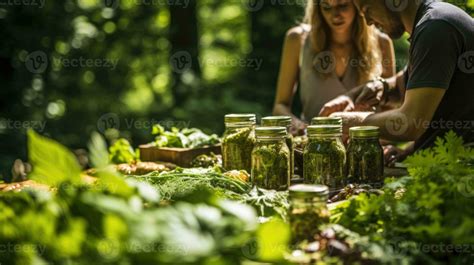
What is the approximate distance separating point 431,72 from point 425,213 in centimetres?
109

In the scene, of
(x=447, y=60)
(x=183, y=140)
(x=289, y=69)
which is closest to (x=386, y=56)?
(x=289, y=69)

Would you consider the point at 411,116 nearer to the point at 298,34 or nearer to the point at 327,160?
the point at 327,160

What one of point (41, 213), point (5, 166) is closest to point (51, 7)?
point (5, 166)

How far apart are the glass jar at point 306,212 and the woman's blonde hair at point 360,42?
2.20m

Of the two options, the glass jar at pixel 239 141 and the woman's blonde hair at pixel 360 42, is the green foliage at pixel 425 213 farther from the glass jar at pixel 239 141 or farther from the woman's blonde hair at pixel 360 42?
the woman's blonde hair at pixel 360 42

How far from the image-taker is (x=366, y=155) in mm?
2197

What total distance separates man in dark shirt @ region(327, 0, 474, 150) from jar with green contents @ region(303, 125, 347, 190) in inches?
18.0

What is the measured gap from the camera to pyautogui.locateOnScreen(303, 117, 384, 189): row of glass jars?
2123 mm

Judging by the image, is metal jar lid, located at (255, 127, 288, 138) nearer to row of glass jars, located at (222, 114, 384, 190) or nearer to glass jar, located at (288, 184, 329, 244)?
row of glass jars, located at (222, 114, 384, 190)

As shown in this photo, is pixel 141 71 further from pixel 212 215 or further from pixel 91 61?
pixel 212 215

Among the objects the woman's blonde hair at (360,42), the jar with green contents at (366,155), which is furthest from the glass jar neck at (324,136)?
the woman's blonde hair at (360,42)

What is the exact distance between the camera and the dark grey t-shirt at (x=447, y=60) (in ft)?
7.86

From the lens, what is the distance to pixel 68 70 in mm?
6938

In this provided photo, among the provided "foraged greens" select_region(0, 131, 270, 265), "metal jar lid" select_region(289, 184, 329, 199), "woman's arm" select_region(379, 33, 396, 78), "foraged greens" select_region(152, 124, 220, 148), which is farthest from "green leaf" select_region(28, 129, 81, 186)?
"woman's arm" select_region(379, 33, 396, 78)
